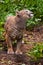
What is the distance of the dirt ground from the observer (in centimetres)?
826

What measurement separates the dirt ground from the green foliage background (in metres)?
0.43

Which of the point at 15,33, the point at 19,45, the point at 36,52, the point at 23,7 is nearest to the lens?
the point at 15,33

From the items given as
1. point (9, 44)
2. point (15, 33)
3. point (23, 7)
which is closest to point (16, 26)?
point (15, 33)

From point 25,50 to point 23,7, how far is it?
10.3 ft

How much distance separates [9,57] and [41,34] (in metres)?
2.07

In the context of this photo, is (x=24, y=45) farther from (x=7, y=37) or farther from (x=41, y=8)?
(x=41, y=8)

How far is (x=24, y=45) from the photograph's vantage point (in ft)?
30.8

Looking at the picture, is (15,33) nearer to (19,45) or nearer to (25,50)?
(19,45)

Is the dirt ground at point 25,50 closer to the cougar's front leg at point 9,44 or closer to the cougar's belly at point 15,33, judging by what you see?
the cougar's front leg at point 9,44

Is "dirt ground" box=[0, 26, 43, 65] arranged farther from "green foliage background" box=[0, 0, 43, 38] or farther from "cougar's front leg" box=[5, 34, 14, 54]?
"green foliage background" box=[0, 0, 43, 38]

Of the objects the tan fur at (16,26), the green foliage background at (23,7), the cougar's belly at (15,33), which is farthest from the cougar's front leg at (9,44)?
the green foliage background at (23,7)

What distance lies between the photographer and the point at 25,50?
9.03m

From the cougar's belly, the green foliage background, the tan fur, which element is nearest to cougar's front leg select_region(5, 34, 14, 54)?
the tan fur

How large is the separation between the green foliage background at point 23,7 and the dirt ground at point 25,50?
429 mm
